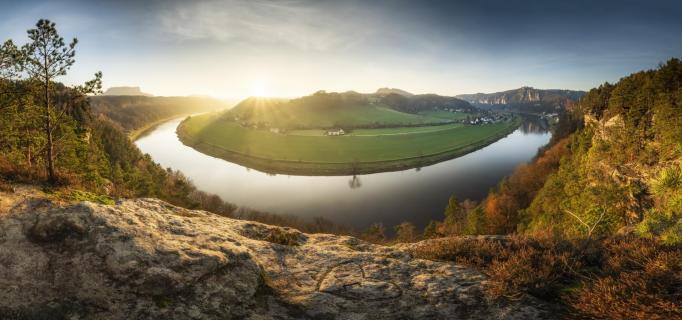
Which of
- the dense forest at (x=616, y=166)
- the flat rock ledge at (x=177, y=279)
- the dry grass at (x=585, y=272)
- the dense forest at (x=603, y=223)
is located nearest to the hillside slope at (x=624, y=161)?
the dense forest at (x=616, y=166)

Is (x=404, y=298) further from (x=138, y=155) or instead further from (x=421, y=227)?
(x=138, y=155)

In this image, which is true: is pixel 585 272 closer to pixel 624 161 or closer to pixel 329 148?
pixel 624 161

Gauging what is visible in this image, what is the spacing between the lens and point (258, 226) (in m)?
11.6

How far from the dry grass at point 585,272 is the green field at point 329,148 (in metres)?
99.9

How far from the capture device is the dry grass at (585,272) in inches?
215

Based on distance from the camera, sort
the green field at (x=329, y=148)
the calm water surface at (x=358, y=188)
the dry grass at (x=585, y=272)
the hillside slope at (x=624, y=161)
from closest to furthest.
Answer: the dry grass at (x=585, y=272)
the hillside slope at (x=624, y=161)
the calm water surface at (x=358, y=188)
the green field at (x=329, y=148)

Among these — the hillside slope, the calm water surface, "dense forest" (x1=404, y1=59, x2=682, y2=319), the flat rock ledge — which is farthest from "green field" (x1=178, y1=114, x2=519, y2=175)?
the flat rock ledge

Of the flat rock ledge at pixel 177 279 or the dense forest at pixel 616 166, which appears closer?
the flat rock ledge at pixel 177 279

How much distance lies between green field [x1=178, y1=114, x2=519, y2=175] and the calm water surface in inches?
235

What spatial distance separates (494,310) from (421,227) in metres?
63.2

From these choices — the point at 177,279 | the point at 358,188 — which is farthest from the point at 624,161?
the point at 358,188

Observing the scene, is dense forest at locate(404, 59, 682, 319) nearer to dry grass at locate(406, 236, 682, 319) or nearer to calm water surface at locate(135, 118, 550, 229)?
dry grass at locate(406, 236, 682, 319)

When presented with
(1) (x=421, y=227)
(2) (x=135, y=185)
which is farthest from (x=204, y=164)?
(1) (x=421, y=227)

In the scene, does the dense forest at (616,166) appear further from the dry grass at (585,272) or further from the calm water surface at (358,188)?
the calm water surface at (358,188)
